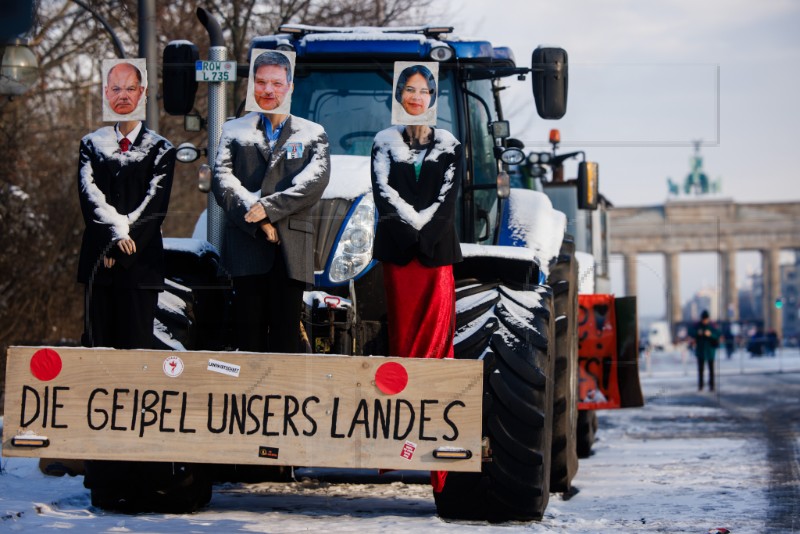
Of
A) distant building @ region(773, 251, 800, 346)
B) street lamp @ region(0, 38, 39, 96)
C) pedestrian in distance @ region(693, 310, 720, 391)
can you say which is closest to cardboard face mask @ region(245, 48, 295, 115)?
street lamp @ region(0, 38, 39, 96)

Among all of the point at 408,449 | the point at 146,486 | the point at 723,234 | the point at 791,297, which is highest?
the point at 723,234

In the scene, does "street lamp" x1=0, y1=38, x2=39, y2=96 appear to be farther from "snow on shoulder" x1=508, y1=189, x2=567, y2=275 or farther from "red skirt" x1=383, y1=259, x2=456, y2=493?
"red skirt" x1=383, y1=259, x2=456, y2=493

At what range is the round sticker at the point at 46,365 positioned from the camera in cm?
643

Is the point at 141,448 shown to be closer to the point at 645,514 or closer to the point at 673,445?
the point at 645,514

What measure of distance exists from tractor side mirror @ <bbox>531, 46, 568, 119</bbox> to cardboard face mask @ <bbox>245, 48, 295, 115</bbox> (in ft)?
6.86

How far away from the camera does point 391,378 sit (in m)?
6.34

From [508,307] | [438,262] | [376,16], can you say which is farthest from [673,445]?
[376,16]

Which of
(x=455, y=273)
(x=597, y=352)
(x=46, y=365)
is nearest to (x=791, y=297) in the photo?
(x=597, y=352)

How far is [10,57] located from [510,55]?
7.55 meters

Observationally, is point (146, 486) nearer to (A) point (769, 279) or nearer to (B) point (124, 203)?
(B) point (124, 203)

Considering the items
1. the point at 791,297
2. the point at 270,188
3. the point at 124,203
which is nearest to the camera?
the point at 270,188

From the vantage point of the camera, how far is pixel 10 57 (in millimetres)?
15562

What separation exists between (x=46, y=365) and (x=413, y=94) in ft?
7.32

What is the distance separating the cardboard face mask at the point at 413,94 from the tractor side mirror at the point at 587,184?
670 centimetres
